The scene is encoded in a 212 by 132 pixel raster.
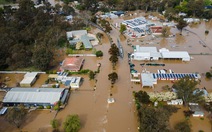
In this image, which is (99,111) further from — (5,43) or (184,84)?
(5,43)

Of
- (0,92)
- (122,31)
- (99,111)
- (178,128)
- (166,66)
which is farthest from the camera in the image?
(122,31)

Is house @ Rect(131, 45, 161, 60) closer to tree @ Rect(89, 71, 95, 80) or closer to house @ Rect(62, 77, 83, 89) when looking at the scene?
tree @ Rect(89, 71, 95, 80)

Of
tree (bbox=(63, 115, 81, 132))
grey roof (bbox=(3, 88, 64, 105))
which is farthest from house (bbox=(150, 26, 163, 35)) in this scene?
tree (bbox=(63, 115, 81, 132))

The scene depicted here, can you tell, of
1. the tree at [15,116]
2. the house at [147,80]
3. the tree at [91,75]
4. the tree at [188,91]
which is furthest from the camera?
the tree at [91,75]

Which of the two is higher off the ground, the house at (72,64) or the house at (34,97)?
the house at (72,64)

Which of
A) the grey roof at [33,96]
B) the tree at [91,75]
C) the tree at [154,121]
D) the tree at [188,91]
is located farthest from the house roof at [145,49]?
the tree at [154,121]

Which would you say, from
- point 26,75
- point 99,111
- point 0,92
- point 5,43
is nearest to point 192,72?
point 99,111

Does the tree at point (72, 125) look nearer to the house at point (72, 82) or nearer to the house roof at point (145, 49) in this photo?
the house at point (72, 82)
